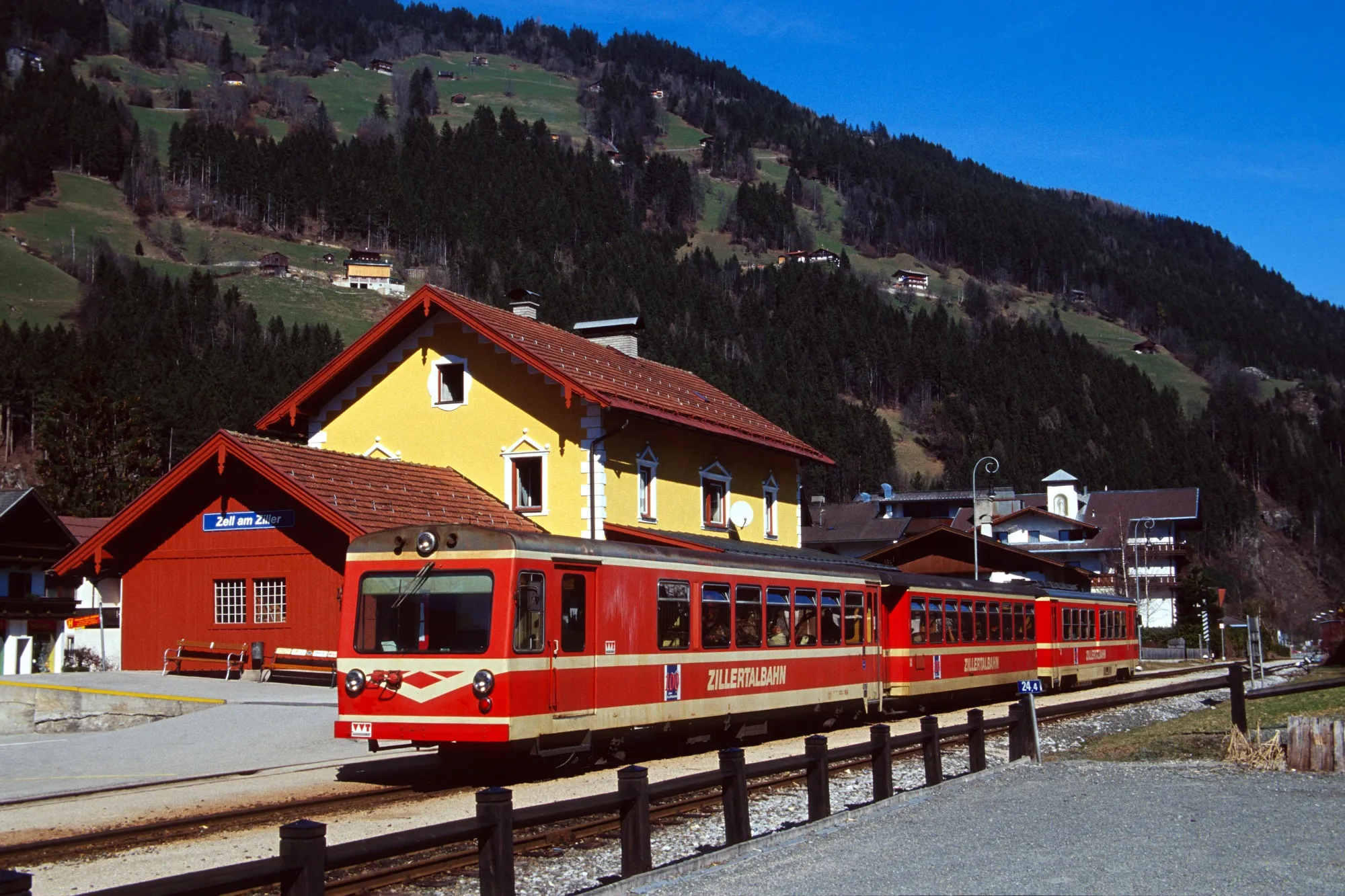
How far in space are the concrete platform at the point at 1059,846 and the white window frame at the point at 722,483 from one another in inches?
752

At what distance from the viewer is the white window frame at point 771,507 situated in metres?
35.6

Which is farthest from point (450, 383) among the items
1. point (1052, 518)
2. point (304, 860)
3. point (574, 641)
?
point (1052, 518)

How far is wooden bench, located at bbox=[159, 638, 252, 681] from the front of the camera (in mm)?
26875

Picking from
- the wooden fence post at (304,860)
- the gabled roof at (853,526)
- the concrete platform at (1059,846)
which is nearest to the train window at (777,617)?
the concrete platform at (1059,846)

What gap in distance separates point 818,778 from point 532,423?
19464 millimetres

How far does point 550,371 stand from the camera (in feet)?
91.9

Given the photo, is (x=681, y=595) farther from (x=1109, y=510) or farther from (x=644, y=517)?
(x=1109, y=510)

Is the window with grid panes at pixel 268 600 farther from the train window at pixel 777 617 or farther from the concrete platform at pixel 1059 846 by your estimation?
the concrete platform at pixel 1059 846

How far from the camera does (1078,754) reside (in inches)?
670

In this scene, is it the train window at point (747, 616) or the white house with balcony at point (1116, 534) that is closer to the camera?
the train window at point (747, 616)

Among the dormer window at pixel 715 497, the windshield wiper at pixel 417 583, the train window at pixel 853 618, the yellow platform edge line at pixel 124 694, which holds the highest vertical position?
the dormer window at pixel 715 497

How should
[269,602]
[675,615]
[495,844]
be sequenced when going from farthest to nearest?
[269,602], [675,615], [495,844]

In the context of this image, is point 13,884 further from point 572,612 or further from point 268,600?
point 268,600

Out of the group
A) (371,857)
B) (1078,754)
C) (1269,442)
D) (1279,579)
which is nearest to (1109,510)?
(1279,579)
